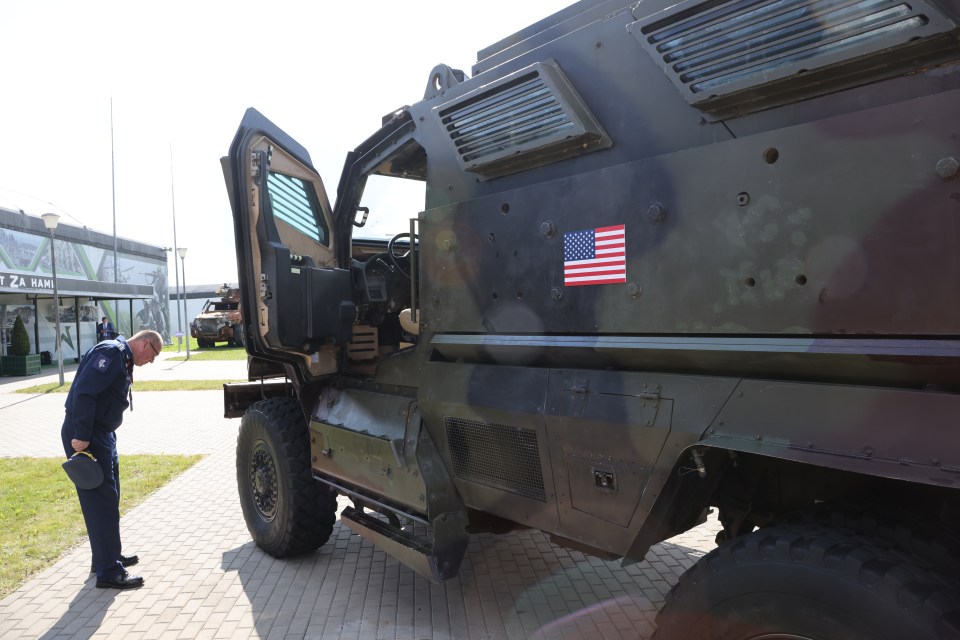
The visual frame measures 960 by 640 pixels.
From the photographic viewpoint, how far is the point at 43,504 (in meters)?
6.07

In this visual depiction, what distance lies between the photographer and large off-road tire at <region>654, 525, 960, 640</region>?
5.16 ft

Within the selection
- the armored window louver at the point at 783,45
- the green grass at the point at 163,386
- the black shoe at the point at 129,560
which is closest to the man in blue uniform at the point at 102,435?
the black shoe at the point at 129,560

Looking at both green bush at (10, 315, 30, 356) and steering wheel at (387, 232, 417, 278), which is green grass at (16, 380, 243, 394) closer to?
green bush at (10, 315, 30, 356)

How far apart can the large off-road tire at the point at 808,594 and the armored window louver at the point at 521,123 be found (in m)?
1.60

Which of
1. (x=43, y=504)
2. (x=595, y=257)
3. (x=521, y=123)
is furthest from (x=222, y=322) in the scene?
(x=595, y=257)

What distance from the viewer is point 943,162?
1630 mm

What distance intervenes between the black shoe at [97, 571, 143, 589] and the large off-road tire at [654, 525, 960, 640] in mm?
3630

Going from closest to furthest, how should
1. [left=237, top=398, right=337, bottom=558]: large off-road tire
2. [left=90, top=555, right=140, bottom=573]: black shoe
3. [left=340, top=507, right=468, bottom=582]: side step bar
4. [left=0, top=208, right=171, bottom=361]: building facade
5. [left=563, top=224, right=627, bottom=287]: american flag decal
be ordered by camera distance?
[left=563, top=224, right=627, bottom=287]: american flag decal
[left=340, top=507, right=468, bottom=582]: side step bar
[left=237, top=398, right=337, bottom=558]: large off-road tire
[left=90, top=555, right=140, bottom=573]: black shoe
[left=0, top=208, right=171, bottom=361]: building facade

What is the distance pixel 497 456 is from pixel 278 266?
171 cm

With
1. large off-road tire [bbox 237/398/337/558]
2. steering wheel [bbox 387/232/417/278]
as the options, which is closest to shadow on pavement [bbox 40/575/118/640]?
large off-road tire [bbox 237/398/337/558]

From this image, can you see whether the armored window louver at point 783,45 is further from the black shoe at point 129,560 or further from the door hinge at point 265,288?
the black shoe at point 129,560

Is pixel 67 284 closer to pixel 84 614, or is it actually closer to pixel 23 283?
pixel 23 283

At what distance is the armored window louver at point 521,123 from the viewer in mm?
2617

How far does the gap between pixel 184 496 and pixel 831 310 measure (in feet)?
20.7
